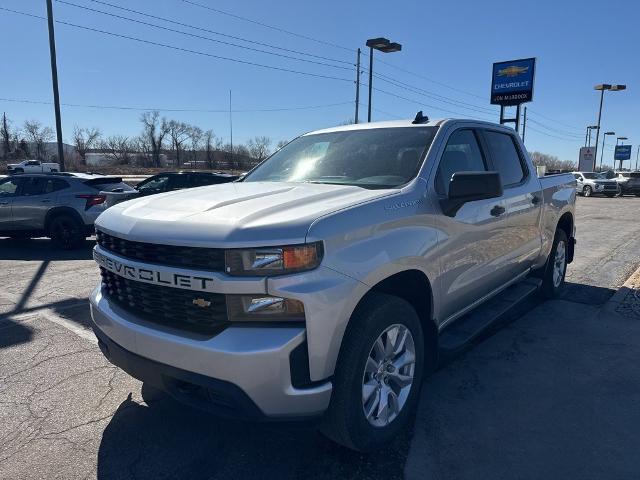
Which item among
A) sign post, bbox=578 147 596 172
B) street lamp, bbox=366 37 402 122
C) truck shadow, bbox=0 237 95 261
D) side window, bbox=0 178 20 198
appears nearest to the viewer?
truck shadow, bbox=0 237 95 261

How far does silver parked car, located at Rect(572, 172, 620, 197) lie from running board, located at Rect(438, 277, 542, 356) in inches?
1143

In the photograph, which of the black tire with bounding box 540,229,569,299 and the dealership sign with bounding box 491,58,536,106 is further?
the dealership sign with bounding box 491,58,536,106

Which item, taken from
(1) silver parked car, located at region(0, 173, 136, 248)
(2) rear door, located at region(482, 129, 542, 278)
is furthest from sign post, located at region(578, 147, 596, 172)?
(2) rear door, located at region(482, 129, 542, 278)

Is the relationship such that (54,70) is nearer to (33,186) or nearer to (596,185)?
(33,186)

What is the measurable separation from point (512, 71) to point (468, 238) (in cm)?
2414

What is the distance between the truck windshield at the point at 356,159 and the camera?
3.24 meters

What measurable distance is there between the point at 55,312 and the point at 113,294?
288 cm

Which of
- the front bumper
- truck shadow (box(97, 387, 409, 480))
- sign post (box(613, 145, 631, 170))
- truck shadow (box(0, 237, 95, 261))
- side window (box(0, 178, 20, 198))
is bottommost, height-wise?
truck shadow (box(0, 237, 95, 261))

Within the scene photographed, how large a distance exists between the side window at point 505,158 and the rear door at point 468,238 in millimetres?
260

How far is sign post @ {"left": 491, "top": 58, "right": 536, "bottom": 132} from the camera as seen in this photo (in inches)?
929

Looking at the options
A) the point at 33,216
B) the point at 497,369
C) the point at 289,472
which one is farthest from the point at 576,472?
the point at 33,216

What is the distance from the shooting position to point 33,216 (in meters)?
9.48

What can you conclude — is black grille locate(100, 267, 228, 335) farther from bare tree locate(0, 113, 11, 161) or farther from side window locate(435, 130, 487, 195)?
bare tree locate(0, 113, 11, 161)

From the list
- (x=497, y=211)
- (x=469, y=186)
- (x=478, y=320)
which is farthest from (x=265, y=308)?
(x=497, y=211)
